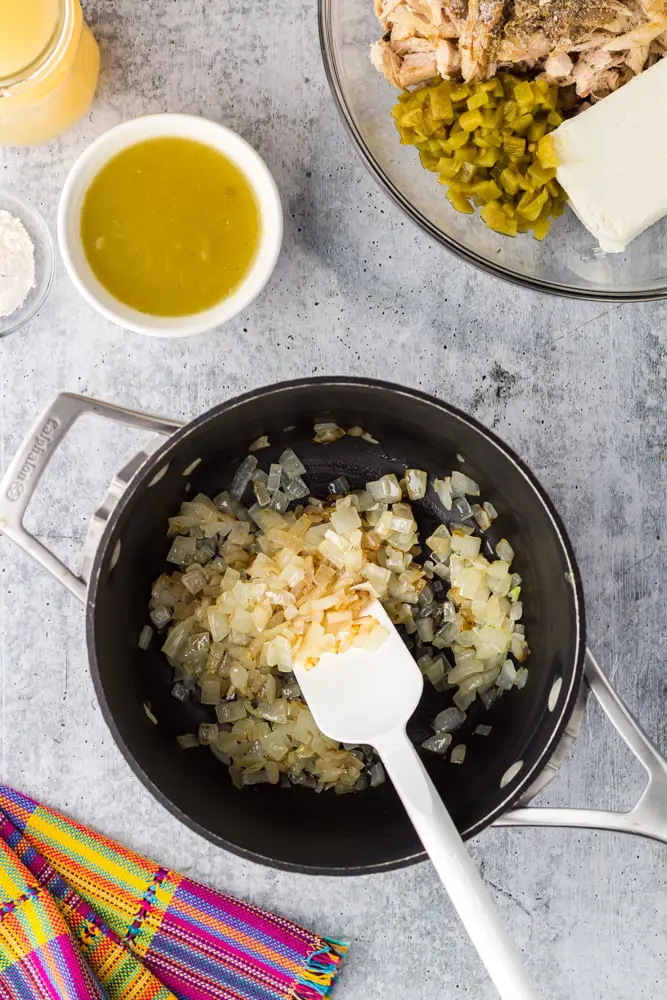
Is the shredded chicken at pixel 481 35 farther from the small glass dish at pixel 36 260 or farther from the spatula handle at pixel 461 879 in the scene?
the spatula handle at pixel 461 879

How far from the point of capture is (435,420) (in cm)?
125

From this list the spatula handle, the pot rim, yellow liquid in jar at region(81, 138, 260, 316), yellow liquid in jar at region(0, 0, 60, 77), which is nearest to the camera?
the spatula handle

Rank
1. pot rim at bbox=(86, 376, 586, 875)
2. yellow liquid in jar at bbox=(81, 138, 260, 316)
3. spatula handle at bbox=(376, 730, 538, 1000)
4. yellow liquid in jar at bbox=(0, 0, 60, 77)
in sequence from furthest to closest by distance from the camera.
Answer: yellow liquid in jar at bbox=(81, 138, 260, 316)
yellow liquid in jar at bbox=(0, 0, 60, 77)
pot rim at bbox=(86, 376, 586, 875)
spatula handle at bbox=(376, 730, 538, 1000)

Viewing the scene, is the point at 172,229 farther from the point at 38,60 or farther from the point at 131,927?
the point at 131,927

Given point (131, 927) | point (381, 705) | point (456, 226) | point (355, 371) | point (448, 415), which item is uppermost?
point (456, 226)

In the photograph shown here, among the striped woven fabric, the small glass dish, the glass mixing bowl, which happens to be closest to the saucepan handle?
the striped woven fabric

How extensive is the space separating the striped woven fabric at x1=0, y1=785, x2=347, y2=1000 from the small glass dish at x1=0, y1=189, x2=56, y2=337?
739 mm

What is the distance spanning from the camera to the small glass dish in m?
1.45

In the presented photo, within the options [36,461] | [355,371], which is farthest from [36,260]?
[355,371]

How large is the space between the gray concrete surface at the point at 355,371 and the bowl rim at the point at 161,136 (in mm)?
98

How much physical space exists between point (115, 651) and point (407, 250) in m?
0.75

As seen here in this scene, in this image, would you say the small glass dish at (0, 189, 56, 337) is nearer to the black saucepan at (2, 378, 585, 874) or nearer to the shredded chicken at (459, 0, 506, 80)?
the black saucepan at (2, 378, 585, 874)

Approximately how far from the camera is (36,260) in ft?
4.80

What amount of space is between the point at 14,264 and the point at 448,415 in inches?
29.2
